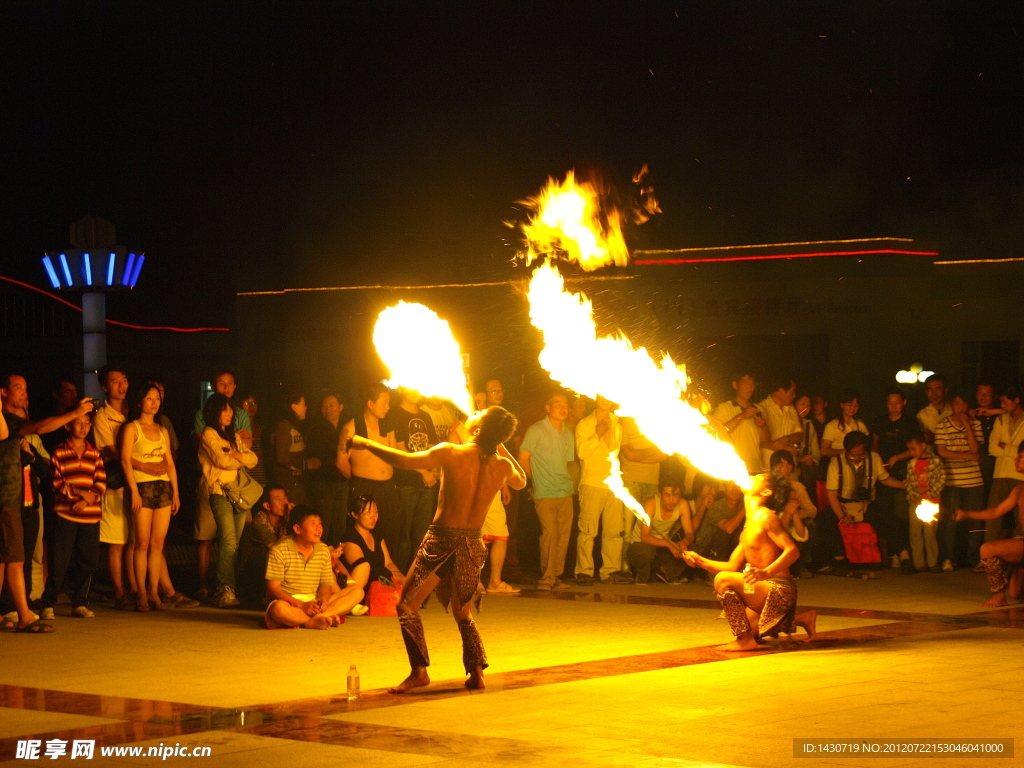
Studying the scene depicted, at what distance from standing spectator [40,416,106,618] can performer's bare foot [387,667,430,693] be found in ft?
14.6

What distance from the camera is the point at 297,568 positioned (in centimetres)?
1077

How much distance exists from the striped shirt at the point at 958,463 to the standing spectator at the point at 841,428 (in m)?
0.82

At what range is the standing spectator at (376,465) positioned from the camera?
483 inches

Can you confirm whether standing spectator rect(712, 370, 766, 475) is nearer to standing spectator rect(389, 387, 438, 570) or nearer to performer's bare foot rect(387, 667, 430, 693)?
standing spectator rect(389, 387, 438, 570)

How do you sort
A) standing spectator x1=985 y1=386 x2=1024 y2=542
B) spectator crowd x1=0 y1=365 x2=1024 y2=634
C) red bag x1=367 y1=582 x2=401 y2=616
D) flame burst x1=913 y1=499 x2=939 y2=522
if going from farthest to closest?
standing spectator x1=985 y1=386 x2=1024 y2=542 → flame burst x1=913 y1=499 x2=939 y2=522 → red bag x1=367 y1=582 x2=401 y2=616 → spectator crowd x1=0 y1=365 x2=1024 y2=634

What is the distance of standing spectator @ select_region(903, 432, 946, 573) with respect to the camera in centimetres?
1446

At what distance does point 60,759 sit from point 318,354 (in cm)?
2071

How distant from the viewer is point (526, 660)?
29.5ft

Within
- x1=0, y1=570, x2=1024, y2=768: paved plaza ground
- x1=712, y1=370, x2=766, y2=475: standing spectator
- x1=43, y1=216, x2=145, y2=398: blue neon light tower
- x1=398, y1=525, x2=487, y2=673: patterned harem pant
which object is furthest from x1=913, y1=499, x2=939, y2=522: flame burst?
x1=43, y1=216, x2=145, y2=398: blue neon light tower

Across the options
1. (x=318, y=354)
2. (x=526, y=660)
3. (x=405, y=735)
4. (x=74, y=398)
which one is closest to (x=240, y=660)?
(x=526, y=660)

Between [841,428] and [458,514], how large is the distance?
25.8 feet

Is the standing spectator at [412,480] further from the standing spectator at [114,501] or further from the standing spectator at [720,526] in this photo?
the standing spectator at [720,526]

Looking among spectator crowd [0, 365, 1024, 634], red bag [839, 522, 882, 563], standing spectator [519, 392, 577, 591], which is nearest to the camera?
spectator crowd [0, 365, 1024, 634]

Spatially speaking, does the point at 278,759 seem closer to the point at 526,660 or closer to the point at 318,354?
the point at 526,660
